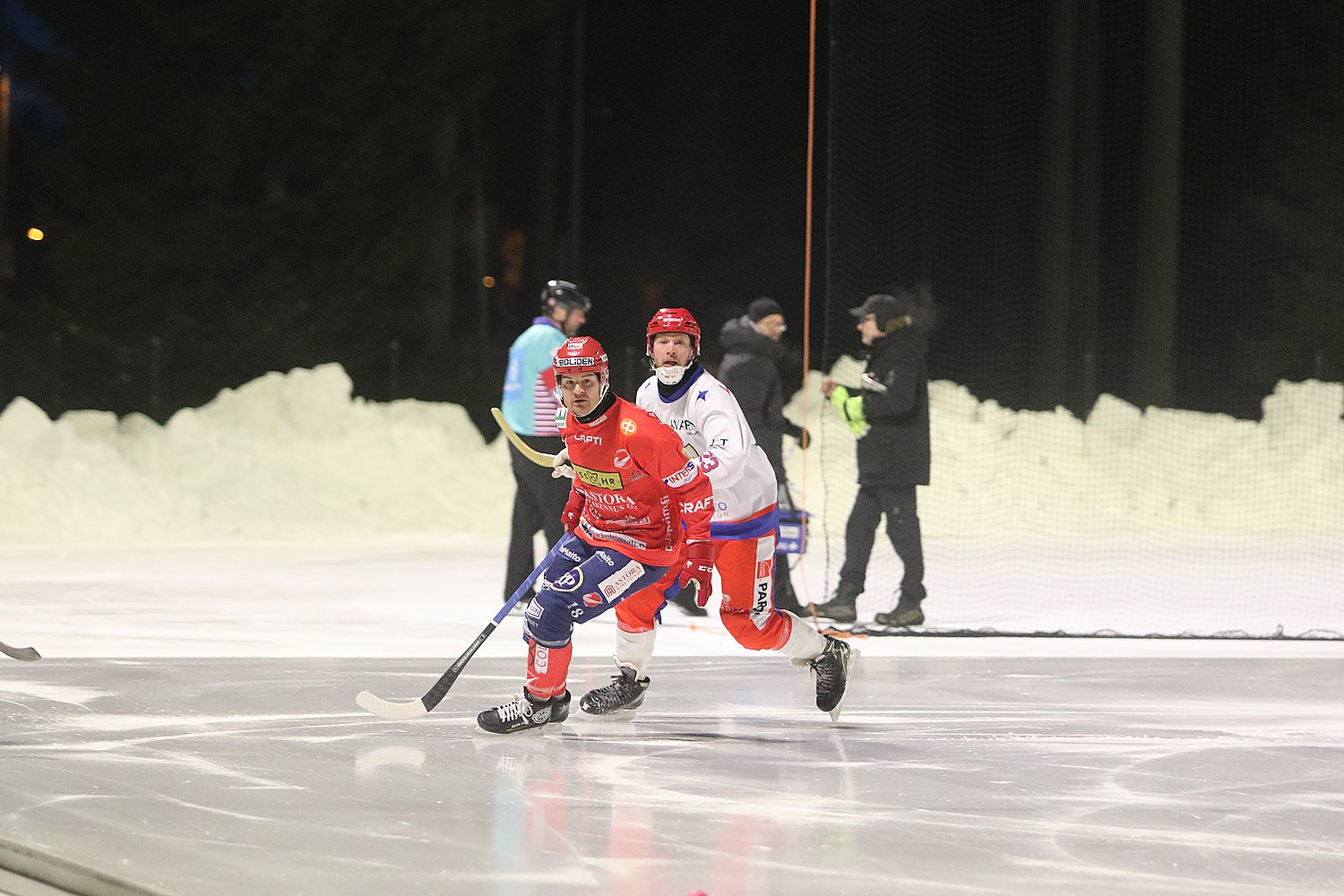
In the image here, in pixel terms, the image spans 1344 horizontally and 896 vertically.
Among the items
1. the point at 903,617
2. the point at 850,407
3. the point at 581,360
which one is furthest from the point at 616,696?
the point at 850,407

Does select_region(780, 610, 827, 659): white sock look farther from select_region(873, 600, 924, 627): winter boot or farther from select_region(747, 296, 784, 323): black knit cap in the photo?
select_region(747, 296, 784, 323): black knit cap

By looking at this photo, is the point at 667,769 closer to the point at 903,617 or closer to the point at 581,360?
the point at 581,360

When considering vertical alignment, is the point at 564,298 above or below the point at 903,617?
above

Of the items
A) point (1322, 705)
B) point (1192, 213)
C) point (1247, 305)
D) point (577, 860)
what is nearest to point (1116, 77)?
point (1192, 213)

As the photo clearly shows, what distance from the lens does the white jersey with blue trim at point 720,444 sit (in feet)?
21.2

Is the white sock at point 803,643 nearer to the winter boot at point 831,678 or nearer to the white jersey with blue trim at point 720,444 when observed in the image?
the winter boot at point 831,678

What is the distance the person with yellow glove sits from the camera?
975 centimetres

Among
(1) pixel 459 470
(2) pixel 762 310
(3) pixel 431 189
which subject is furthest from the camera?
(3) pixel 431 189

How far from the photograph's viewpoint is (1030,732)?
6723 millimetres

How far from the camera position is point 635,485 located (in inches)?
244

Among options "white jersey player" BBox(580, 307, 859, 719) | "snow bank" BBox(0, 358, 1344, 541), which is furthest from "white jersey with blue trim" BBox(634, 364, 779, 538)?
"snow bank" BBox(0, 358, 1344, 541)

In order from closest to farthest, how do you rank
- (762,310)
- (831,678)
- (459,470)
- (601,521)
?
(601,521)
(831,678)
(762,310)
(459,470)

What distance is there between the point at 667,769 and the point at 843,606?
4.11 metres

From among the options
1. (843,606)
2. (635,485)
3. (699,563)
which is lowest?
(843,606)
